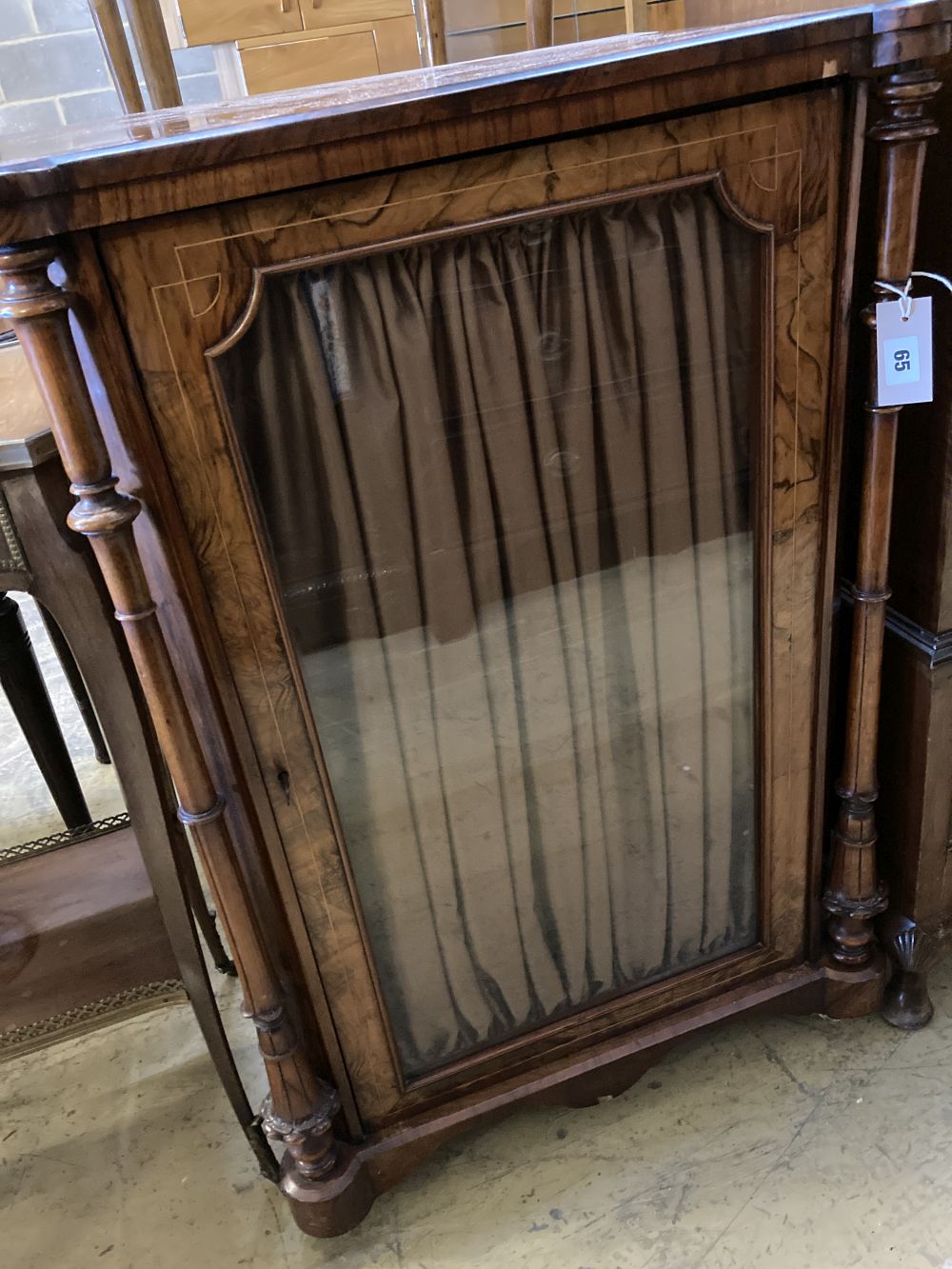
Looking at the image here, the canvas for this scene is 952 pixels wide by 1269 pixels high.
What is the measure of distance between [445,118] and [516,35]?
58.8 inches

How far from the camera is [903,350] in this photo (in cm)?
95

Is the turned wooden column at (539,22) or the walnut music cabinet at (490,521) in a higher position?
the turned wooden column at (539,22)

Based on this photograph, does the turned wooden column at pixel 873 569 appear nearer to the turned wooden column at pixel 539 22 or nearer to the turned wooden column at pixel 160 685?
the turned wooden column at pixel 160 685

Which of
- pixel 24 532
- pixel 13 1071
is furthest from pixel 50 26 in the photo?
pixel 13 1071

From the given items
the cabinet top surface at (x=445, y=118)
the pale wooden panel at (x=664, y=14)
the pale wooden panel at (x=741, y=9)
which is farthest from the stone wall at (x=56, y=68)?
the cabinet top surface at (x=445, y=118)

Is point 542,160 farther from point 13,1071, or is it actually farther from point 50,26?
point 50,26

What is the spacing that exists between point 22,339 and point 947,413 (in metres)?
0.82

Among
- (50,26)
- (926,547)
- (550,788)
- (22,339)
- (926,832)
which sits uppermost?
(50,26)

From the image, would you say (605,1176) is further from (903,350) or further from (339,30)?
(339,30)

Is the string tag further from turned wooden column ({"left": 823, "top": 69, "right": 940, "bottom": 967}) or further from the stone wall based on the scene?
the stone wall

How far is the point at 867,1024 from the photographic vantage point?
134 cm

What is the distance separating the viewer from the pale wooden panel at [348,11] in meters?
1.81

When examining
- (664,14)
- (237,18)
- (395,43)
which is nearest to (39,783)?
(237,18)

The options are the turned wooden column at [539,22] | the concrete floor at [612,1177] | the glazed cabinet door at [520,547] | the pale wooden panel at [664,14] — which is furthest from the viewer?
the pale wooden panel at [664,14]
